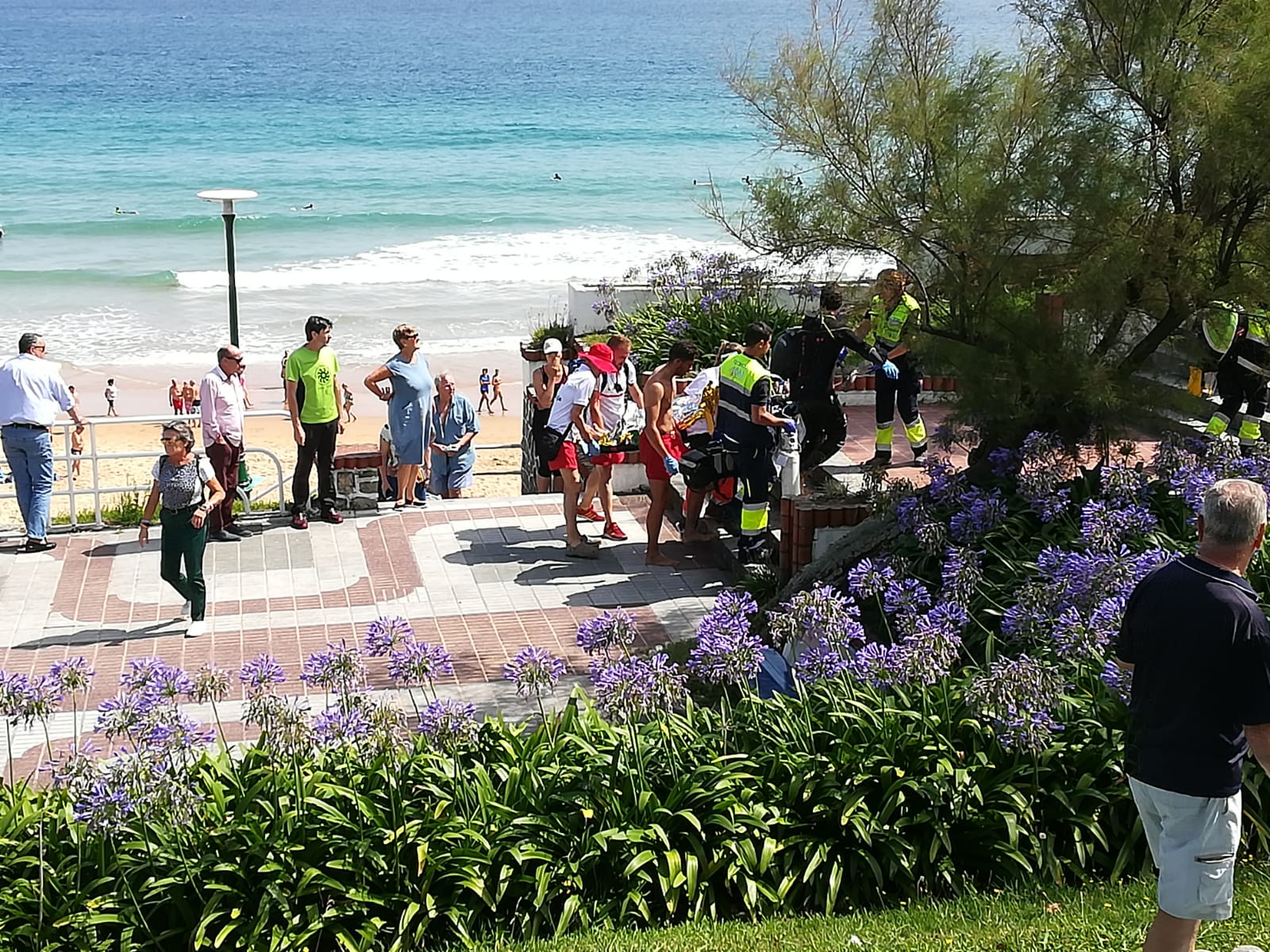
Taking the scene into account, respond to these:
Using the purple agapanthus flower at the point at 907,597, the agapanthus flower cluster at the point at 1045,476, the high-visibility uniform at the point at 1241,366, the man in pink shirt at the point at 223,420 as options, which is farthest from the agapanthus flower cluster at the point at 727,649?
the man in pink shirt at the point at 223,420

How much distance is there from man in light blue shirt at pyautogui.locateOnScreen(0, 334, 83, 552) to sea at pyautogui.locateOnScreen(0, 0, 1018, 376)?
211 inches

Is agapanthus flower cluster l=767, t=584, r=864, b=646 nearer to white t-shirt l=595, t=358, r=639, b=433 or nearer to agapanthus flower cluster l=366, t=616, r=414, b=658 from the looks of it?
agapanthus flower cluster l=366, t=616, r=414, b=658

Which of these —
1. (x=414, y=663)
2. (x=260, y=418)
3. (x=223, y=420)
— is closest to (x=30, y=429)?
(x=223, y=420)

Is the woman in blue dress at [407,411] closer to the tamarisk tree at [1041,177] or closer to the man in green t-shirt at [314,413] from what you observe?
the man in green t-shirt at [314,413]

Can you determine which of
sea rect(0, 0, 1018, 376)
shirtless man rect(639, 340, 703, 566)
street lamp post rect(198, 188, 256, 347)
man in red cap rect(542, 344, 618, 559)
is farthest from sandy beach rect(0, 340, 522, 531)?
shirtless man rect(639, 340, 703, 566)

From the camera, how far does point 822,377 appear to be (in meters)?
11.5

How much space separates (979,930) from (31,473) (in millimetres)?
8433

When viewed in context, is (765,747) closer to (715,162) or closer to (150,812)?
(150,812)

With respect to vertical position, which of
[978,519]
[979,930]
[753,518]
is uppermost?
[978,519]

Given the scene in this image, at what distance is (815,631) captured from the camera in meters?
6.44

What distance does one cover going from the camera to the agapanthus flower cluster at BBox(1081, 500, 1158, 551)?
696 cm

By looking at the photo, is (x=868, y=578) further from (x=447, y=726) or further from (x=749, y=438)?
(x=749, y=438)

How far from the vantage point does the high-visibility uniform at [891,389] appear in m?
11.4

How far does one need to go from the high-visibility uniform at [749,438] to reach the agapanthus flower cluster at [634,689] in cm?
413
